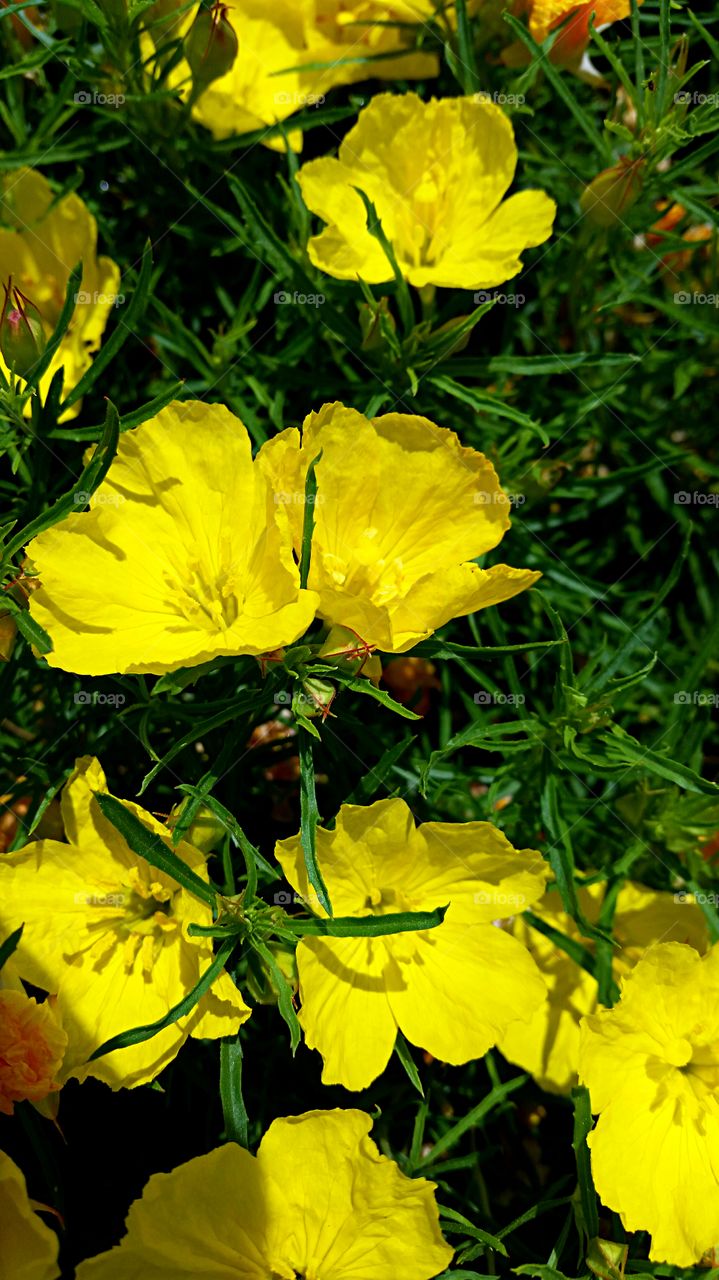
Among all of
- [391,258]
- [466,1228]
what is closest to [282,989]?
[466,1228]

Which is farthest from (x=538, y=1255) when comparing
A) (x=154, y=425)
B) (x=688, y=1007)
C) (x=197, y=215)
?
(x=197, y=215)

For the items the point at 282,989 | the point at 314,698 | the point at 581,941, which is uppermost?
the point at 314,698

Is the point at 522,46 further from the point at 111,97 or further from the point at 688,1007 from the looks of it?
the point at 688,1007
